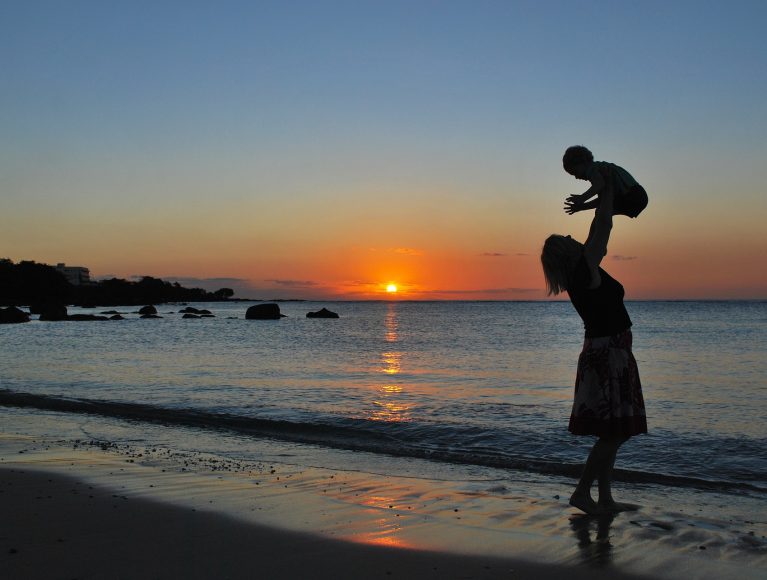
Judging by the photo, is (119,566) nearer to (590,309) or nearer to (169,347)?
(590,309)

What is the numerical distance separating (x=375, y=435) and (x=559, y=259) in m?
6.48

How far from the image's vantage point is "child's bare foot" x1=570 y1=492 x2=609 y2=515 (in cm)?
551

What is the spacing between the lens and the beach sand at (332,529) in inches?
162

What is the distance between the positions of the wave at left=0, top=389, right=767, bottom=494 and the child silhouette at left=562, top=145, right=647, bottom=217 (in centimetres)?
420

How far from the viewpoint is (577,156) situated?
4.75m

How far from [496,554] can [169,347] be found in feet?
97.1

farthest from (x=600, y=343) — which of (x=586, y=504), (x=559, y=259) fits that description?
(x=586, y=504)

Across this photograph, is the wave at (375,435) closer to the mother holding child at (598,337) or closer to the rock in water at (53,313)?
the mother holding child at (598,337)

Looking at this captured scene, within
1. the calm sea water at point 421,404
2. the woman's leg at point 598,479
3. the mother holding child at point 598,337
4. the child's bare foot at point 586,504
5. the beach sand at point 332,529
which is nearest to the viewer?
the beach sand at point 332,529

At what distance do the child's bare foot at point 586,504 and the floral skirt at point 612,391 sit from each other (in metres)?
0.75

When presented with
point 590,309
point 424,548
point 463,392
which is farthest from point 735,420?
point 424,548

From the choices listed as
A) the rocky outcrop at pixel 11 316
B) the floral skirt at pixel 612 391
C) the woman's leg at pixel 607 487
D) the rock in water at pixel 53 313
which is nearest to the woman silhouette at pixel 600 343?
the floral skirt at pixel 612 391

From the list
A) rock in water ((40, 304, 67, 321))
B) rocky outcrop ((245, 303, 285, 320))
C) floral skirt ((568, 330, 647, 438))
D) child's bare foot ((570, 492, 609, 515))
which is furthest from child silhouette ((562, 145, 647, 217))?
rocky outcrop ((245, 303, 285, 320))

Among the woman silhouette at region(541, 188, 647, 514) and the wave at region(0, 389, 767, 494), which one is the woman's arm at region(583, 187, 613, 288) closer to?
the woman silhouette at region(541, 188, 647, 514)
